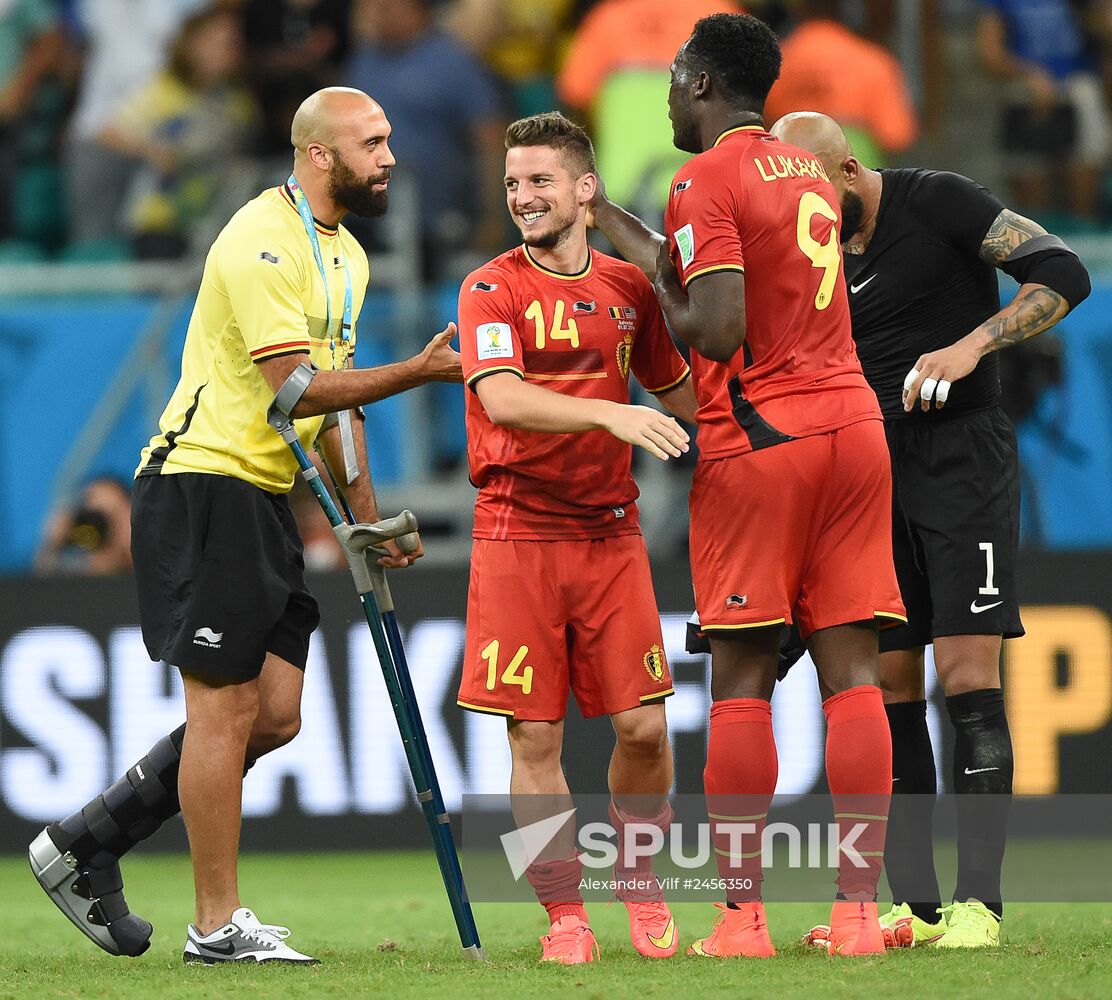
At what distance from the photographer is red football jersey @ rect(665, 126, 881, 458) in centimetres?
481

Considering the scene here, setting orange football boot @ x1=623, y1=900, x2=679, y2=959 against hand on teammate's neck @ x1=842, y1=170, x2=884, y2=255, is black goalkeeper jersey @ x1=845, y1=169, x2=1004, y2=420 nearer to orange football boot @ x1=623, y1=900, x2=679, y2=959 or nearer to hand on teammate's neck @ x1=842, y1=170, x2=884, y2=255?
hand on teammate's neck @ x1=842, y1=170, x2=884, y2=255

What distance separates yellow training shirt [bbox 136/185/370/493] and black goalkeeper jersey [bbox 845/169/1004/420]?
5.33 feet

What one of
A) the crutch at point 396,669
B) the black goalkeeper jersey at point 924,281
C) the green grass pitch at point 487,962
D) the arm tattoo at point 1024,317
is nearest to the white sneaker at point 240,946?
the green grass pitch at point 487,962

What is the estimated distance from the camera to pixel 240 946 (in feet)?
16.8

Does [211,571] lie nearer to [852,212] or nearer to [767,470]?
[767,470]

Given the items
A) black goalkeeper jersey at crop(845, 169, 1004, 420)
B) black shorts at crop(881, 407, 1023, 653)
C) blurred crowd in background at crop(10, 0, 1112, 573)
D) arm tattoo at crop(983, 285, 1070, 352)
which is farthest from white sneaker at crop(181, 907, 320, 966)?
blurred crowd in background at crop(10, 0, 1112, 573)

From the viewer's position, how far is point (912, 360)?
560 centimetres

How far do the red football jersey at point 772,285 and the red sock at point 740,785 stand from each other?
0.71 metres

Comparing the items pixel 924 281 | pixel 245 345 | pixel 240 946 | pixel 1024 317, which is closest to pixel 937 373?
pixel 1024 317

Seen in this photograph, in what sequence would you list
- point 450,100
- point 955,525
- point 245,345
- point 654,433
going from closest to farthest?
1. point 654,433
2. point 245,345
3. point 955,525
4. point 450,100

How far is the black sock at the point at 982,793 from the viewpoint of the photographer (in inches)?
205

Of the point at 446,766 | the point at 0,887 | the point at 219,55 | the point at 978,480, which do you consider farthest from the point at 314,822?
the point at 219,55

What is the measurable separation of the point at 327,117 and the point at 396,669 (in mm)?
1616

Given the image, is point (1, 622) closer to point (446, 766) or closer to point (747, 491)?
point (446, 766)
